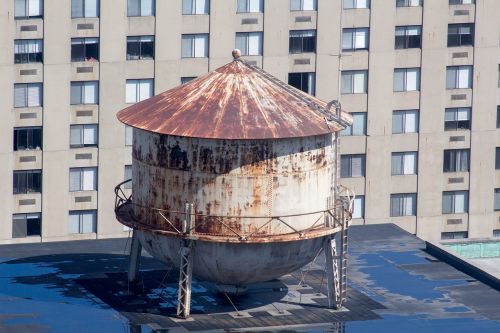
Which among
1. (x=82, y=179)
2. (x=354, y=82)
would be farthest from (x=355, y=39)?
(x=82, y=179)

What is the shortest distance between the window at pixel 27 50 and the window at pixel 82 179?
6.90 metres

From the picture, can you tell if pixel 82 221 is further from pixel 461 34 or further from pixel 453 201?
pixel 461 34

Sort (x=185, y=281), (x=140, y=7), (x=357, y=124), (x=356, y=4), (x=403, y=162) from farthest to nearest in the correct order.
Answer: (x=403, y=162), (x=357, y=124), (x=356, y=4), (x=140, y=7), (x=185, y=281)

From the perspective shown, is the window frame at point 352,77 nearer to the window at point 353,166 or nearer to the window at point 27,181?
the window at point 353,166

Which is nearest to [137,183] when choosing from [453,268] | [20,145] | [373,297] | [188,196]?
[188,196]

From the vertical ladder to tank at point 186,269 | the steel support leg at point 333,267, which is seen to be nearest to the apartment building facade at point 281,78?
the steel support leg at point 333,267

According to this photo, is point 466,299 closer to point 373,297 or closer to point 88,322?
point 373,297

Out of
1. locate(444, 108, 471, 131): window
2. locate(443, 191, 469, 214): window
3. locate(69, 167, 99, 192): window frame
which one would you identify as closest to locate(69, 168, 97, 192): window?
locate(69, 167, 99, 192): window frame

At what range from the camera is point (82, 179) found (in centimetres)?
9838

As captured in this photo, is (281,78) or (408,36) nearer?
(281,78)

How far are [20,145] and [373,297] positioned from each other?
3062cm

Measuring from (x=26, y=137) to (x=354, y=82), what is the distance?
19988 millimetres

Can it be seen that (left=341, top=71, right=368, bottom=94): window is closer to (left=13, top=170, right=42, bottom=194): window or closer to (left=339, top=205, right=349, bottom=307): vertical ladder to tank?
(left=13, top=170, right=42, bottom=194): window

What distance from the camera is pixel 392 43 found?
103 metres
